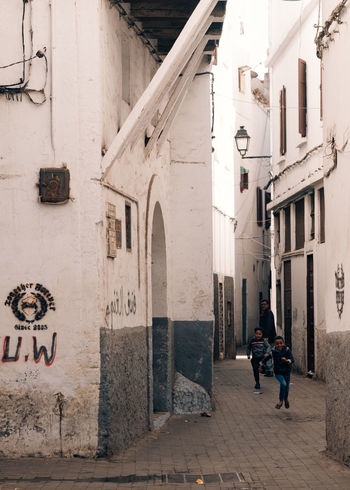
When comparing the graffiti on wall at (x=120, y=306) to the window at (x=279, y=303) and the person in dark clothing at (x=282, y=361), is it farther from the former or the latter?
the window at (x=279, y=303)

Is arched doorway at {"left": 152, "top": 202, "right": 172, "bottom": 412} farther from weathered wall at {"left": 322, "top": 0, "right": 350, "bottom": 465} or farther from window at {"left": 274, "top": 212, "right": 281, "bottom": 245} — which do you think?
window at {"left": 274, "top": 212, "right": 281, "bottom": 245}

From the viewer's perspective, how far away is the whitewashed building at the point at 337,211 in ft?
30.0

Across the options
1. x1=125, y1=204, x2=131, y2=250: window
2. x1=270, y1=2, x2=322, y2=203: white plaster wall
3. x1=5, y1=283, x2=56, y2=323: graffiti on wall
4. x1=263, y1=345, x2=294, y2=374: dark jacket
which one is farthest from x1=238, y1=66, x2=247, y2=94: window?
x1=5, y1=283, x2=56, y2=323: graffiti on wall

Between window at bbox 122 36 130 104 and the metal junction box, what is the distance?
86.9 inches

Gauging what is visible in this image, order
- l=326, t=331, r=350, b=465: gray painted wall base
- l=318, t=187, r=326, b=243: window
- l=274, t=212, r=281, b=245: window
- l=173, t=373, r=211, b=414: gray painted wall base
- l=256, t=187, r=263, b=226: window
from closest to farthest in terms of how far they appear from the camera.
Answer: l=326, t=331, r=350, b=465: gray painted wall base → l=173, t=373, r=211, b=414: gray painted wall base → l=318, t=187, r=326, b=243: window → l=274, t=212, r=281, b=245: window → l=256, t=187, r=263, b=226: window

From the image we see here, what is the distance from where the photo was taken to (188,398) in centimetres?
1405

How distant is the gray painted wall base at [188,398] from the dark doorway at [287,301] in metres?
8.29

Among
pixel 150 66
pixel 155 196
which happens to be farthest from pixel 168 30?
pixel 155 196

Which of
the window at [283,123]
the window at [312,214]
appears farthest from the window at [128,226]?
the window at [283,123]

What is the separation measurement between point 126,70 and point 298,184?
1030cm

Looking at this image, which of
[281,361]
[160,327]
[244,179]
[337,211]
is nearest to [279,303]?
[244,179]

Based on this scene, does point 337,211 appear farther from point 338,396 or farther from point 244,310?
point 244,310

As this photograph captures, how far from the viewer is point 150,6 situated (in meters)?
10.9

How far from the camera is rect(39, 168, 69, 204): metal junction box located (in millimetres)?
9273
